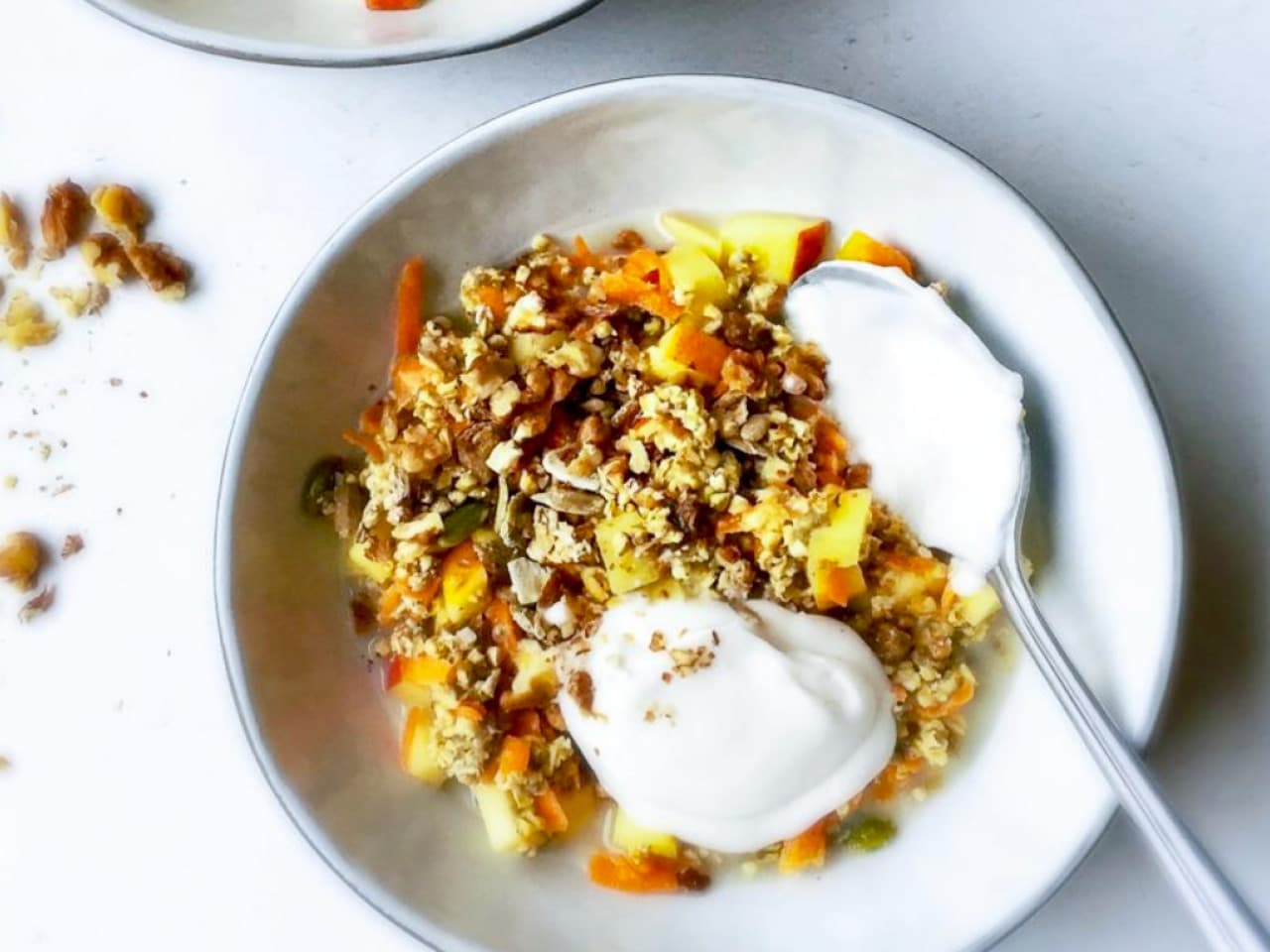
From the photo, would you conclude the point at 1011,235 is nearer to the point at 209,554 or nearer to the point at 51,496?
the point at 209,554

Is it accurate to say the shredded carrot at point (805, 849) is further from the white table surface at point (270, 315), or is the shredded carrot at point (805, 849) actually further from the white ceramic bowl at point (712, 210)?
the white table surface at point (270, 315)

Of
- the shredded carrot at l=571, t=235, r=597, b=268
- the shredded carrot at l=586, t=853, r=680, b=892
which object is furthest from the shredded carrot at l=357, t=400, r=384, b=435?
the shredded carrot at l=586, t=853, r=680, b=892

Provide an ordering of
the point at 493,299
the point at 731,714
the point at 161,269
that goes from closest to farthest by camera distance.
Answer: the point at 731,714 → the point at 493,299 → the point at 161,269

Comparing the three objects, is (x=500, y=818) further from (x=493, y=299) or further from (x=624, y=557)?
(x=493, y=299)

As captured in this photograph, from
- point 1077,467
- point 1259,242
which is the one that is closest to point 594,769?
point 1077,467

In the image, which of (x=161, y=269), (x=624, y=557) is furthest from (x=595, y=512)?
(x=161, y=269)

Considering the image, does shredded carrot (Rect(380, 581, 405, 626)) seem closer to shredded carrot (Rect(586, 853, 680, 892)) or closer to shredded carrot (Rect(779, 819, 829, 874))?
shredded carrot (Rect(586, 853, 680, 892))

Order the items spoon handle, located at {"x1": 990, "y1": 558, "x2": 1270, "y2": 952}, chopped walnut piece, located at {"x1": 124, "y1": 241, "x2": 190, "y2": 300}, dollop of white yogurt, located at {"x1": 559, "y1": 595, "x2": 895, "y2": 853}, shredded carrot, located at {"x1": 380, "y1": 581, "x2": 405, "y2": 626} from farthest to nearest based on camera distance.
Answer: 1. chopped walnut piece, located at {"x1": 124, "y1": 241, "x2": 190, "y2": 300}
2. shredded carrot, located at {"x1": 380, "y1": 581, "x2": 405, "y2": 626}
3. dollop of white yogurt, located at {"x1": 559, "y1": 595, "x2": 895, "y2": 853}
4. spoon handle, located at {"x1": 990, "y1": 558, "x2": 1270, "y2": 952}
